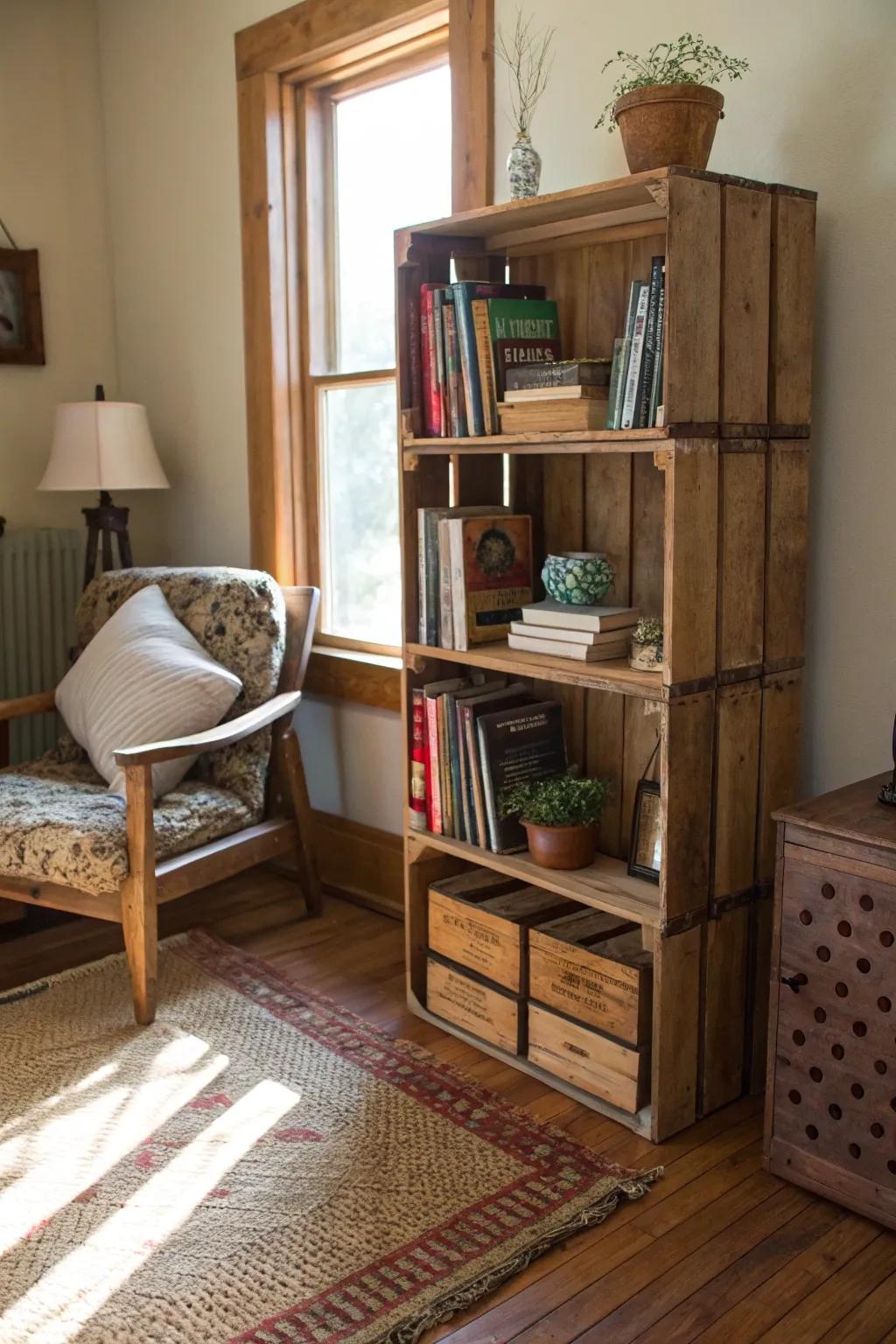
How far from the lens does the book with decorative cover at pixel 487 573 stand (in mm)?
2361

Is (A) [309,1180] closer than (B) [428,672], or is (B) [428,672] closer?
(A) [309,1180]

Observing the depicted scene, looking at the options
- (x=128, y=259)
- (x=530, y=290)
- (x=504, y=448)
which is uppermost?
(x=128, y=259)

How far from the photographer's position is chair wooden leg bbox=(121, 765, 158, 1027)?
2.47 m

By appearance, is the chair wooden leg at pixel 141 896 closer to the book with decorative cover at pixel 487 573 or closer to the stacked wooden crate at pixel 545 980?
the stacked wooden crate at pixel 545 980

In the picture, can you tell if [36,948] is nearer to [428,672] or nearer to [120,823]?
[120,823]

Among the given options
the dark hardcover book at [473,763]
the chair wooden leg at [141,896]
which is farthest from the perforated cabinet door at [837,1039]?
the chair wooden leg at [141,896]

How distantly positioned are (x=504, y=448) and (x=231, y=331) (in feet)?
4.87

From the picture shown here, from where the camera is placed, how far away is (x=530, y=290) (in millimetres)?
2416

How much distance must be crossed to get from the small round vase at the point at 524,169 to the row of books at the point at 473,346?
0.18 metres

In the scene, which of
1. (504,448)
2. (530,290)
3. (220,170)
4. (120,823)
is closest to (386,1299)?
(120,823)

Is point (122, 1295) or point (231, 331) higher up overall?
point (231, 331)

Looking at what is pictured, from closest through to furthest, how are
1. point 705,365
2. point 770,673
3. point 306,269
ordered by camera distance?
point 705,365
point 770,673
point 306,269

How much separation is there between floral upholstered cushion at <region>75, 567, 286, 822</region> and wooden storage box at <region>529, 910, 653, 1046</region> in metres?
0.93

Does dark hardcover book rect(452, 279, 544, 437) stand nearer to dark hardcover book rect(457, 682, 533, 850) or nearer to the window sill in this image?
dark hardcover book rect(457, 682, 533, 850)
